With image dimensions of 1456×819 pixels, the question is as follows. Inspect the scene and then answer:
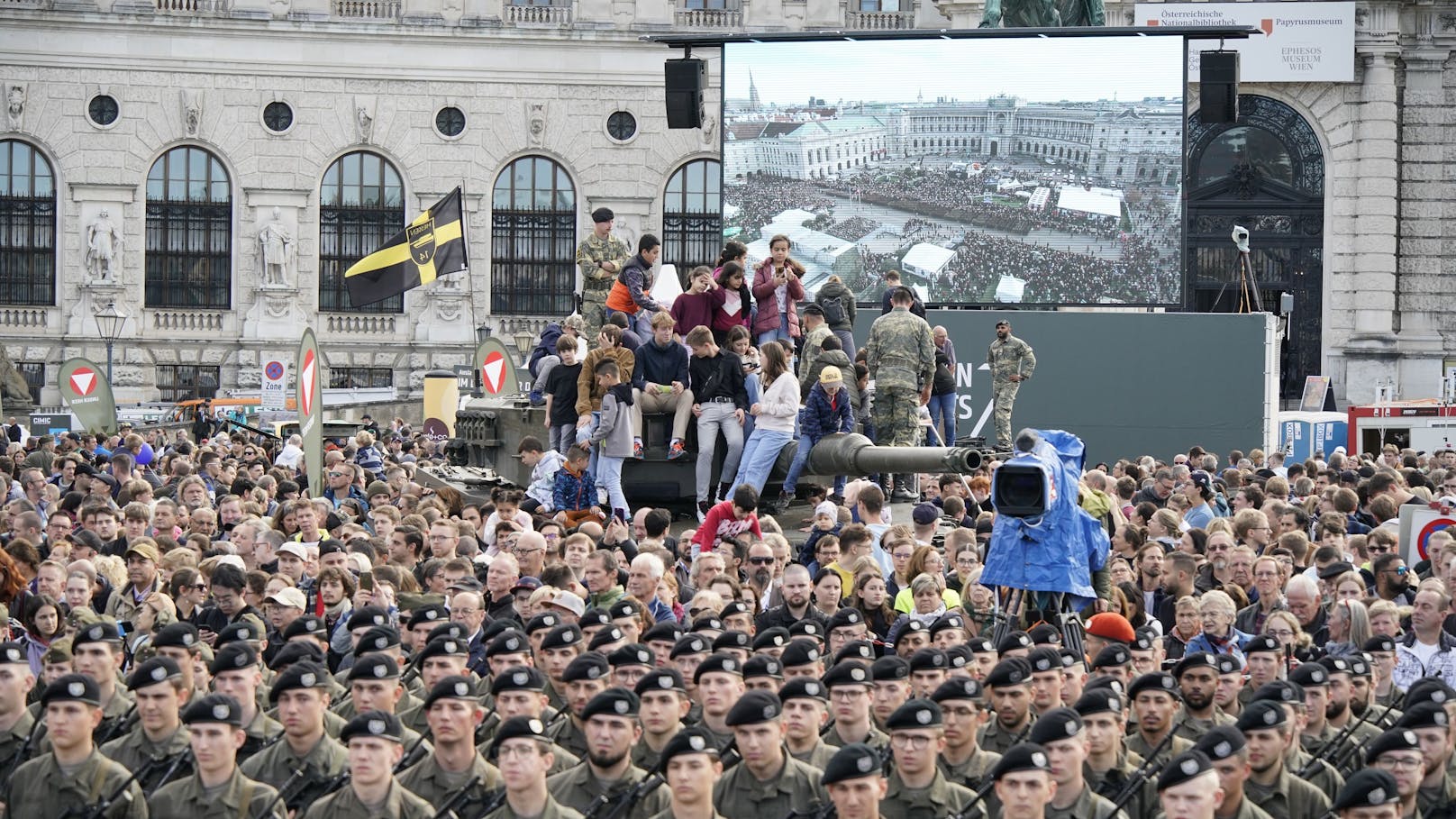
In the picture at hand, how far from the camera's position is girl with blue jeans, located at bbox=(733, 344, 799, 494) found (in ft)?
55.9

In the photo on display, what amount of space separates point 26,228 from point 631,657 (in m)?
40.6

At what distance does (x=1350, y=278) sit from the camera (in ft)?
147

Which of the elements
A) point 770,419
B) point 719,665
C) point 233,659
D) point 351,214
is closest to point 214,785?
point 233,659

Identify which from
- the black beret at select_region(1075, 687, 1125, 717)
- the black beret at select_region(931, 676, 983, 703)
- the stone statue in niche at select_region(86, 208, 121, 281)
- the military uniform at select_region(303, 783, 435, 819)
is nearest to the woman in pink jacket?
the black beret at select_region(931, 676, 983, 703)

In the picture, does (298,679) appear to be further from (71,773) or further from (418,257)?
(418,257)

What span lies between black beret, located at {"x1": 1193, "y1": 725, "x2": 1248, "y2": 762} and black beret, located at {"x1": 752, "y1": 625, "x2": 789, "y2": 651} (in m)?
2.86

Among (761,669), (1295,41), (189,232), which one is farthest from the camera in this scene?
(189,232)

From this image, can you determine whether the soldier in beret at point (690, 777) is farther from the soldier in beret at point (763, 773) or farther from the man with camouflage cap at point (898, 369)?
the man with camouflage cap at point (898, 369)

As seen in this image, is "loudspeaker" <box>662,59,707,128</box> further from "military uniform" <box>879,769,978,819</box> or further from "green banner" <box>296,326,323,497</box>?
"military uniform" <box>879,769,978,819</box>

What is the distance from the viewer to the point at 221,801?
9266 millimetres

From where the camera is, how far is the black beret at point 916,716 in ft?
30.8

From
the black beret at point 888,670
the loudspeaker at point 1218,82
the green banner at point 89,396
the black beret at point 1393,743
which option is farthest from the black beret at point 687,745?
the green banner at point 89,396

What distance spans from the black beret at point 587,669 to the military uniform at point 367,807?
4.50ft

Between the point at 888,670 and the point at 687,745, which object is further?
the point at 888,670
